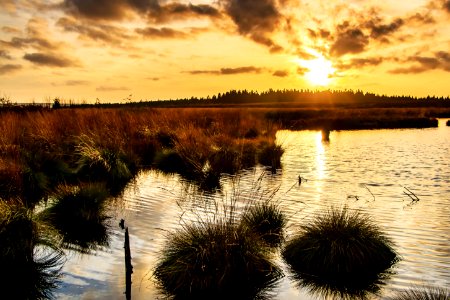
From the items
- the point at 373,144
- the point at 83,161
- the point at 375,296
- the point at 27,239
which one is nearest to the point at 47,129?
the point at 83,161

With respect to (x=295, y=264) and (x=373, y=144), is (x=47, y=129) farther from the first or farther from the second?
(x=373, y=144)

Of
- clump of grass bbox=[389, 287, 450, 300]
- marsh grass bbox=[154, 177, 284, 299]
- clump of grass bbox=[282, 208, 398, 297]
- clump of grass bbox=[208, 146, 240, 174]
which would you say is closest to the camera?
clump of grass bbox=[389, 287, 450, 300]

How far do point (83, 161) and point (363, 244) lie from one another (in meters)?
11.5

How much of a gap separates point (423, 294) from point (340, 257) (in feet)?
5.02

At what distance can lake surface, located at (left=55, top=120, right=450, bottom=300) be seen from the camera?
735cm

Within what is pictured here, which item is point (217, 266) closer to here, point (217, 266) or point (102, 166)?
point (217, 266)

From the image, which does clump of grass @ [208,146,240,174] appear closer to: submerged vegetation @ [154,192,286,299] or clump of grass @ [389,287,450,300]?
submerged vegetation @ [154,192,286,299]

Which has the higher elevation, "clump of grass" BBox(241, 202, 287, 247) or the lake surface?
"clump of grass" BBox(241, 202, 287, 247)

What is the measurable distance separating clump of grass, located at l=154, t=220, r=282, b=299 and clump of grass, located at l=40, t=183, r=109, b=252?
7.74ft

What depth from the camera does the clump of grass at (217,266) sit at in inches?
274

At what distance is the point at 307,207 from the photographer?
40.2ft

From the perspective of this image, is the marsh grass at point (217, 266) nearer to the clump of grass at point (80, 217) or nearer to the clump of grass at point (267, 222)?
the clump of grass at point (267, 222)

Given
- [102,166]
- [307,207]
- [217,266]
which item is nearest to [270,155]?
[102,166]

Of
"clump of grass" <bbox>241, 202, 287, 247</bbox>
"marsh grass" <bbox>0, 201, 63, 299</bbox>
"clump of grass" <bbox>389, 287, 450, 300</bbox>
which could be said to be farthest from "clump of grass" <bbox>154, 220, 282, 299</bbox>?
"clump of grass" <bbox>389, 287, 450, 300</bbox>
